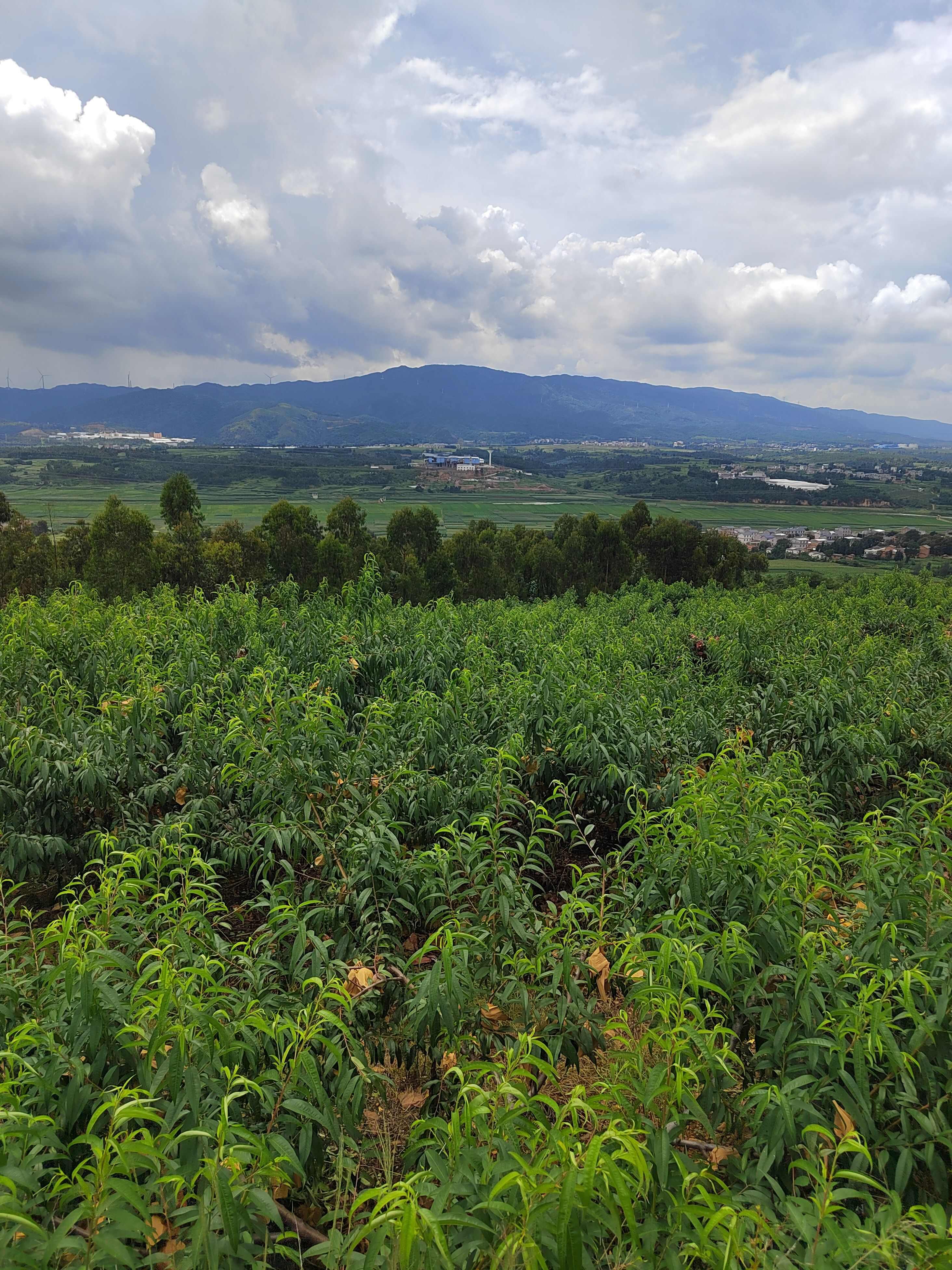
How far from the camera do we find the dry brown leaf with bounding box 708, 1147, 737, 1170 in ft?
7.64

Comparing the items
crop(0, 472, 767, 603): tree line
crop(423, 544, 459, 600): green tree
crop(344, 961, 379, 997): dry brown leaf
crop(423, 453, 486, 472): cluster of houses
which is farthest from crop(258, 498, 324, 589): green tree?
crop(423, 453, 486, 472): cluster of houses

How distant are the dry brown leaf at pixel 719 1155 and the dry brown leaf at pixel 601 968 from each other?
2.03 feet

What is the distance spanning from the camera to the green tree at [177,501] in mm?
29438

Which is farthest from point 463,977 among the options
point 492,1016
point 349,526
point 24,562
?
point 349,526

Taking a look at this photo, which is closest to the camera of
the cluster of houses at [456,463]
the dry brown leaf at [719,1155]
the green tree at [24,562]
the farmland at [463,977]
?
the farmland at [463,977]

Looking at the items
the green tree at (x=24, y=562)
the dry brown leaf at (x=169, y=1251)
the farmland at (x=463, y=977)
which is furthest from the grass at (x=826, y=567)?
the dry brown leaf at (x=169, y=1251)

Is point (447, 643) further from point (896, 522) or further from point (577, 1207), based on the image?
point (896, 522)

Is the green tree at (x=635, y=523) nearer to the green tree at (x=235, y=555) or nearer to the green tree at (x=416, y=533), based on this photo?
the green tree at (x=416, y=533)

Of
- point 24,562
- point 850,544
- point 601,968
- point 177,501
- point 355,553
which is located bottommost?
point 850,544

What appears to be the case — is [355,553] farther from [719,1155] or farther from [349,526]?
[719,1155]

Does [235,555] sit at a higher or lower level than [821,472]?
lower

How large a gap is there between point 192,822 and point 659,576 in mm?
36221

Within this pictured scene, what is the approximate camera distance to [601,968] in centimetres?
292

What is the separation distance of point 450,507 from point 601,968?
10330 centimetres
